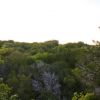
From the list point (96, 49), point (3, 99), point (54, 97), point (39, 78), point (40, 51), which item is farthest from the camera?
Result: point (40, 51)

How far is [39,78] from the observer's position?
40.7 m

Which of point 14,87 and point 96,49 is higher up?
point 96,49

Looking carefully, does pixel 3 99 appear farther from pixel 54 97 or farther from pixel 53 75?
pixel 53 75

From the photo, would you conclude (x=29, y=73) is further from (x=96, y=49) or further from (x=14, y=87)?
(x=96, y=49)

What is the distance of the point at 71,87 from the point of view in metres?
40.2

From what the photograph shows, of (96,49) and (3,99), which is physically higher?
(96,49)

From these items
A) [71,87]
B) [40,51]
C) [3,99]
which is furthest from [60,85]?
[3,99]

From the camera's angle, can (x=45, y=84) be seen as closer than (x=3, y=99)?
No

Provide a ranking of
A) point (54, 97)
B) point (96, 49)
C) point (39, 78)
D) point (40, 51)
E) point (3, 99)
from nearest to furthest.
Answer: point (3, 99)
point (96, 49)
point (54, 97)
point (39, 78)
point (40, 51)

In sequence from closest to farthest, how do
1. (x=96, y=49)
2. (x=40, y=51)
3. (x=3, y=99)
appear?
1. (x=3, y=99)
2. (x=96, y=49)
3. (x=40, y=51)

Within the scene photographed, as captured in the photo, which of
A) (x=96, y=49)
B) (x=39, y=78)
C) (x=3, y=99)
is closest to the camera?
(x=3, y=99)

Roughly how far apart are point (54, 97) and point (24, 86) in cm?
265

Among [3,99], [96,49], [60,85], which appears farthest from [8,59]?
[3,99]

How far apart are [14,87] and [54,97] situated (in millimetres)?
3355
